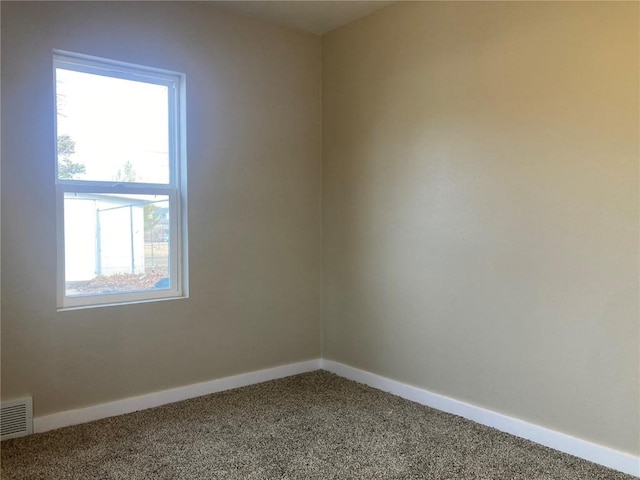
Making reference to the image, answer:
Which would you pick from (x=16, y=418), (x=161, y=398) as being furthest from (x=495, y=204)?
(x=16, y=418)

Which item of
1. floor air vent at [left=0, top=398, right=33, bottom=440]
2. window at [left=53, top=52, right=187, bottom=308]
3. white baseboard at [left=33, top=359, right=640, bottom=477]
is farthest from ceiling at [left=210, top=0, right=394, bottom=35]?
floor air vent at [left=0, top=398, right=33, bottom=440]

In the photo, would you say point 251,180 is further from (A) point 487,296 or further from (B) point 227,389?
(A) point 487,296

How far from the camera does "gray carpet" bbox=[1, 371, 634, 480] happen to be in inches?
86.9

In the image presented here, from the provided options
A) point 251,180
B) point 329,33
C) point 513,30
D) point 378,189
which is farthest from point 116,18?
point 513,30

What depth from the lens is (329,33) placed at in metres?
3.66

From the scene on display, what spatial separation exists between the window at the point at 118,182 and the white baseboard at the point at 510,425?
1497 mm

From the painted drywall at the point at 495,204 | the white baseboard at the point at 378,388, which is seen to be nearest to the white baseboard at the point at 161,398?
the white baseboard at the point at 378,388

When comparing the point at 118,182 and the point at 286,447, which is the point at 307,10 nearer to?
the point at 118,182

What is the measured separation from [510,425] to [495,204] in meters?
1.19

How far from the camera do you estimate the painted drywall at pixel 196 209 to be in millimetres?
2594

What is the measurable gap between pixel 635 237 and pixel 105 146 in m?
2.85

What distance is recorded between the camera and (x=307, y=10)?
10.7ft

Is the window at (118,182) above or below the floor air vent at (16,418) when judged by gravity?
above

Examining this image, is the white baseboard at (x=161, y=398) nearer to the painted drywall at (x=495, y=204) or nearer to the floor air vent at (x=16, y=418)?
the floor air vent at (x=16, y=418)
